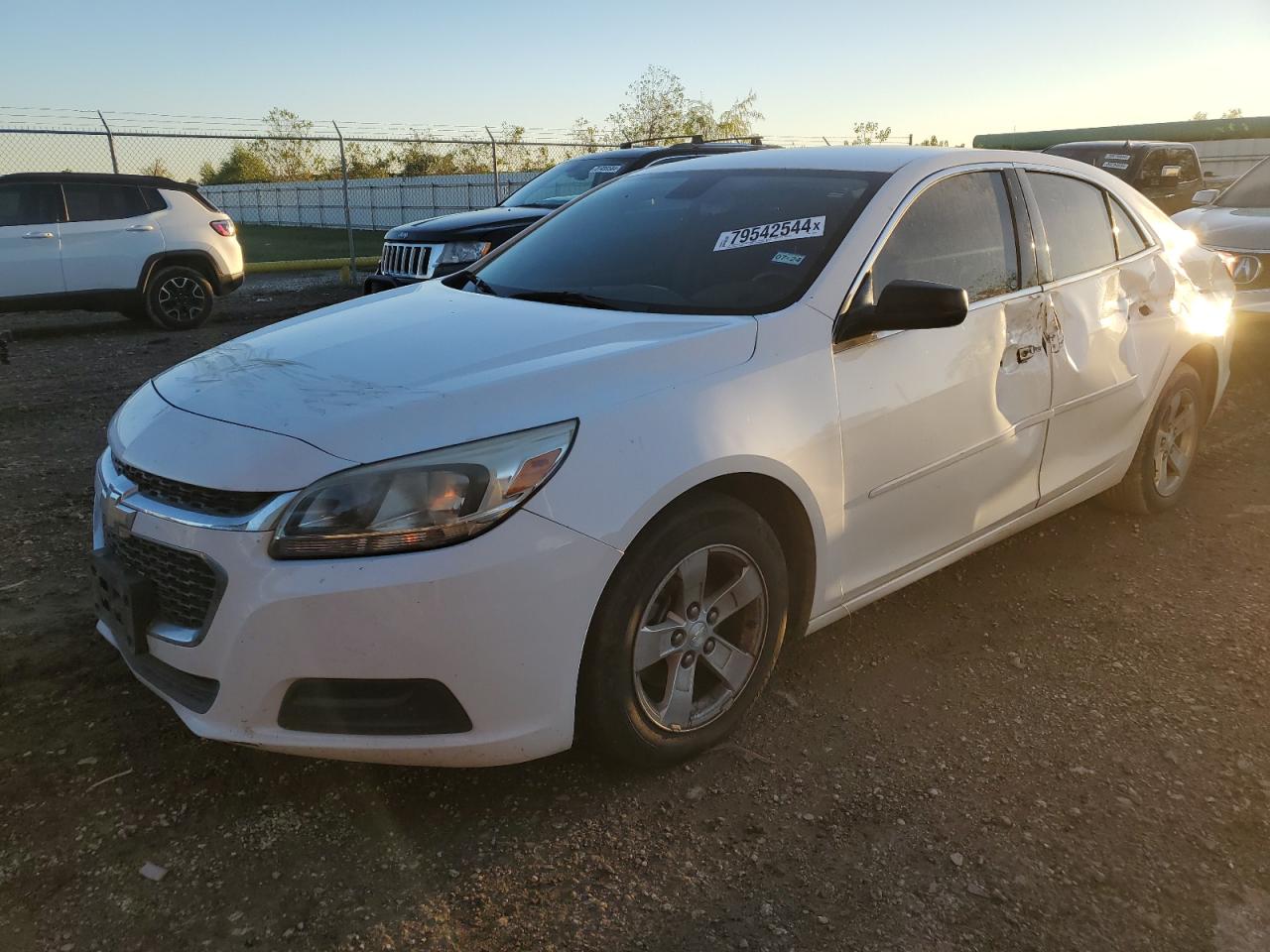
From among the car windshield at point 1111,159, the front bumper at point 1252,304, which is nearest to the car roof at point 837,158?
the front bumper at point 1252,304

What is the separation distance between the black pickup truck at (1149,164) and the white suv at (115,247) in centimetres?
960

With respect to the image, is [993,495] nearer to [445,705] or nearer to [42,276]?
[445,705]

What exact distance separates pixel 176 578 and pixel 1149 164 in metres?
13.0

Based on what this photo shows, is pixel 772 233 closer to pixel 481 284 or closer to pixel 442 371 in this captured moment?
pixel 481 284

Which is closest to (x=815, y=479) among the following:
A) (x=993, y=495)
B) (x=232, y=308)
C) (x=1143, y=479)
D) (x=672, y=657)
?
(x=672, y=657)

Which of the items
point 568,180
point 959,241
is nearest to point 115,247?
point 568,180

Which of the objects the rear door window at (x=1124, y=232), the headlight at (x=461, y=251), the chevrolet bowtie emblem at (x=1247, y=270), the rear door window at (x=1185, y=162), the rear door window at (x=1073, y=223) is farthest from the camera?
the rear door window at (x=1185, y=162)

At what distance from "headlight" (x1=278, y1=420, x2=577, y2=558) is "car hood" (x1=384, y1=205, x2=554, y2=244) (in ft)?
20.7

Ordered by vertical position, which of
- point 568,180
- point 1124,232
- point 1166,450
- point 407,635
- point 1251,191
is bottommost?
point 1166,450

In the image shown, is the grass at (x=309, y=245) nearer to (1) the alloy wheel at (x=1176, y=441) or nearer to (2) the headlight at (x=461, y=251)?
(2) the headlight at (x=461, y=251)

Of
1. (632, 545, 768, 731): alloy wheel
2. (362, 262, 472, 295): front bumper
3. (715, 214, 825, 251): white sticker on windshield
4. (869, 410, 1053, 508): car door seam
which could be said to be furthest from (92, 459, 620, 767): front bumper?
(362, 262, 472, 295): front bumper

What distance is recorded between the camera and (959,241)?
3.44m

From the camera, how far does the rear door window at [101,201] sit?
1020 centimetres

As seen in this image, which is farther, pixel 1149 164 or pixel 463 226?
pixel 1149 164
